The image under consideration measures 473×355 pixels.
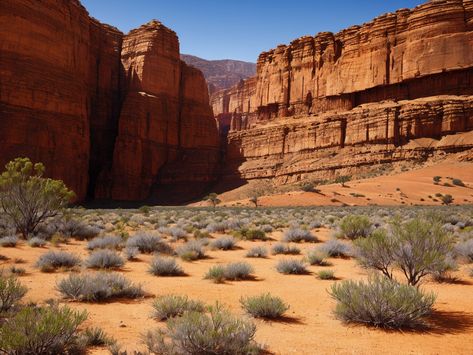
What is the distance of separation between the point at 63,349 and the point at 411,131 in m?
57.2

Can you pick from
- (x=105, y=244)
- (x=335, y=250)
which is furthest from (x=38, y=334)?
(x=335, y=250)

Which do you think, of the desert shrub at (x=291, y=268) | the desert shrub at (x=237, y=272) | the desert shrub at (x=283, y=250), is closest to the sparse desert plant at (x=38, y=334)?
the desert shrub at (x=237, y=272)

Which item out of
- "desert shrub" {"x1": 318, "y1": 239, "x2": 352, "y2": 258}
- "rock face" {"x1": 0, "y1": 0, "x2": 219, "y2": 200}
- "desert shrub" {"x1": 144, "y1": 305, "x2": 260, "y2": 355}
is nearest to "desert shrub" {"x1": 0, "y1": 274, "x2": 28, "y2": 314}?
"desert shrub" {"x1": 144, "y1": 305, "x2": 260, "y2": 355}

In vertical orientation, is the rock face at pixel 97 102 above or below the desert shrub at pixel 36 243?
above

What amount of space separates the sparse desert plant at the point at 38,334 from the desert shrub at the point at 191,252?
22.9ft

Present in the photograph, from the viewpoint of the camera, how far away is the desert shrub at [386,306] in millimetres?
5141

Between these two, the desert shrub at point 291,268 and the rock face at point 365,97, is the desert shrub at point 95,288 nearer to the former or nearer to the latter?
the desert shrub at point 291,268

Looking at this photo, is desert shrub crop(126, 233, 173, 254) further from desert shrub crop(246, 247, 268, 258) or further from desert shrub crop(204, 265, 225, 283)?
desert shrub crop(204, 265, 225, 283)

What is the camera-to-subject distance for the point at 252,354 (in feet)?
12.9

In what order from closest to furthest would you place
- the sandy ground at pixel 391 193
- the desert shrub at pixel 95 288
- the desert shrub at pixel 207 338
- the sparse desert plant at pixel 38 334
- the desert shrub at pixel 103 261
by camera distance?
the sparse desert plant at pixel 38 334
the desert shrub at pixel 207 338
the desert shrub at pixel 95 288
the desert shrub at pixel 103 261
the sandy ground at pixel 391 193

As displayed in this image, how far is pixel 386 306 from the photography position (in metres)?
5.17

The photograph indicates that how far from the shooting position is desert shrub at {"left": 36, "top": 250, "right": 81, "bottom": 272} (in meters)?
9.06

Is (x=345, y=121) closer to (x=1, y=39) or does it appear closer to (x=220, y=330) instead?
(x=1, y=39)

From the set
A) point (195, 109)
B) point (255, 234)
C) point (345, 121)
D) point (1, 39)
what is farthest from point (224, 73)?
point (255, 234)
